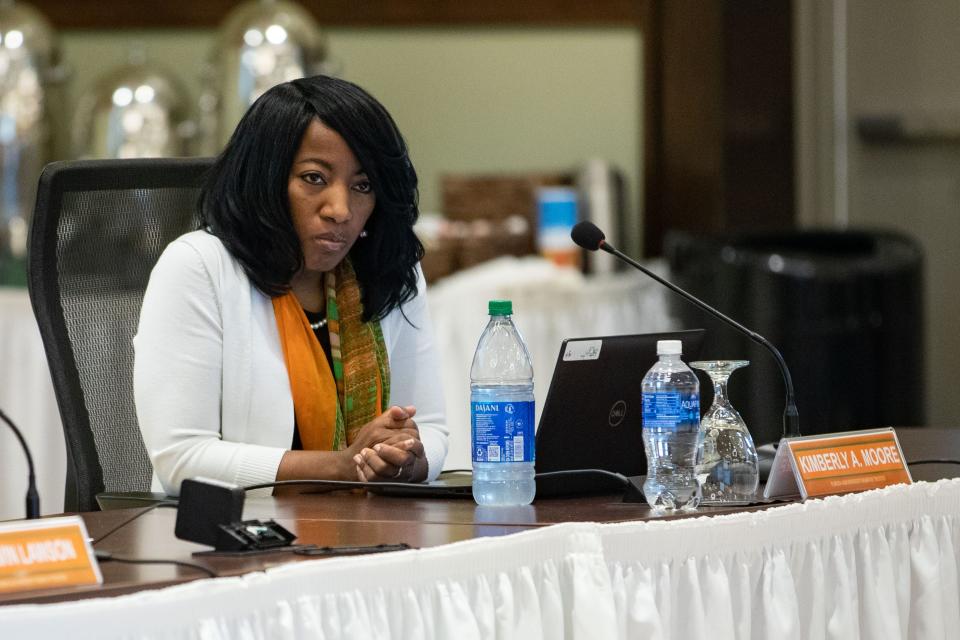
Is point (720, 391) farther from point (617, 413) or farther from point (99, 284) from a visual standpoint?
point (99, 284)

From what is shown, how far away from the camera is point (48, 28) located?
4.91 metres

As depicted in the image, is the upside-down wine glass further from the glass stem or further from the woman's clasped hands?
the woman's clasped hands

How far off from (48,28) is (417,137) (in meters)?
1.34

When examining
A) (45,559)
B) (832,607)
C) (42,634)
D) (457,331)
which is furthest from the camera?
(457,331)

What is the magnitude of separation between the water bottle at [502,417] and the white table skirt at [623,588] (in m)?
0.20

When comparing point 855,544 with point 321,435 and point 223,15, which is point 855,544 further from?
point 223,15

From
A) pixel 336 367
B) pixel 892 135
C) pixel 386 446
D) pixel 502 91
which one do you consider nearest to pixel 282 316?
pixel 336 367

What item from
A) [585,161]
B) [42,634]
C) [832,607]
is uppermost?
[585,161]

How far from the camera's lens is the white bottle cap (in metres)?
1.78

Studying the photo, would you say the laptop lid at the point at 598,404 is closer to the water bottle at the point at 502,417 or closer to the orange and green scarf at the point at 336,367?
the water bottle at the point at 502,417

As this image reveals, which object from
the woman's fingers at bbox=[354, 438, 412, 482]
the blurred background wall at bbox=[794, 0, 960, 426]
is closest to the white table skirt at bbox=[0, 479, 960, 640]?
the woman's fingers at bbox=[354, 438, 412, 482]

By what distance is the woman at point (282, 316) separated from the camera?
191 cm

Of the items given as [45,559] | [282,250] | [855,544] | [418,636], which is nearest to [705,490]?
[855,544]

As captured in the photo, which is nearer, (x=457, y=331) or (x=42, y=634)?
(x=42, y=634)
